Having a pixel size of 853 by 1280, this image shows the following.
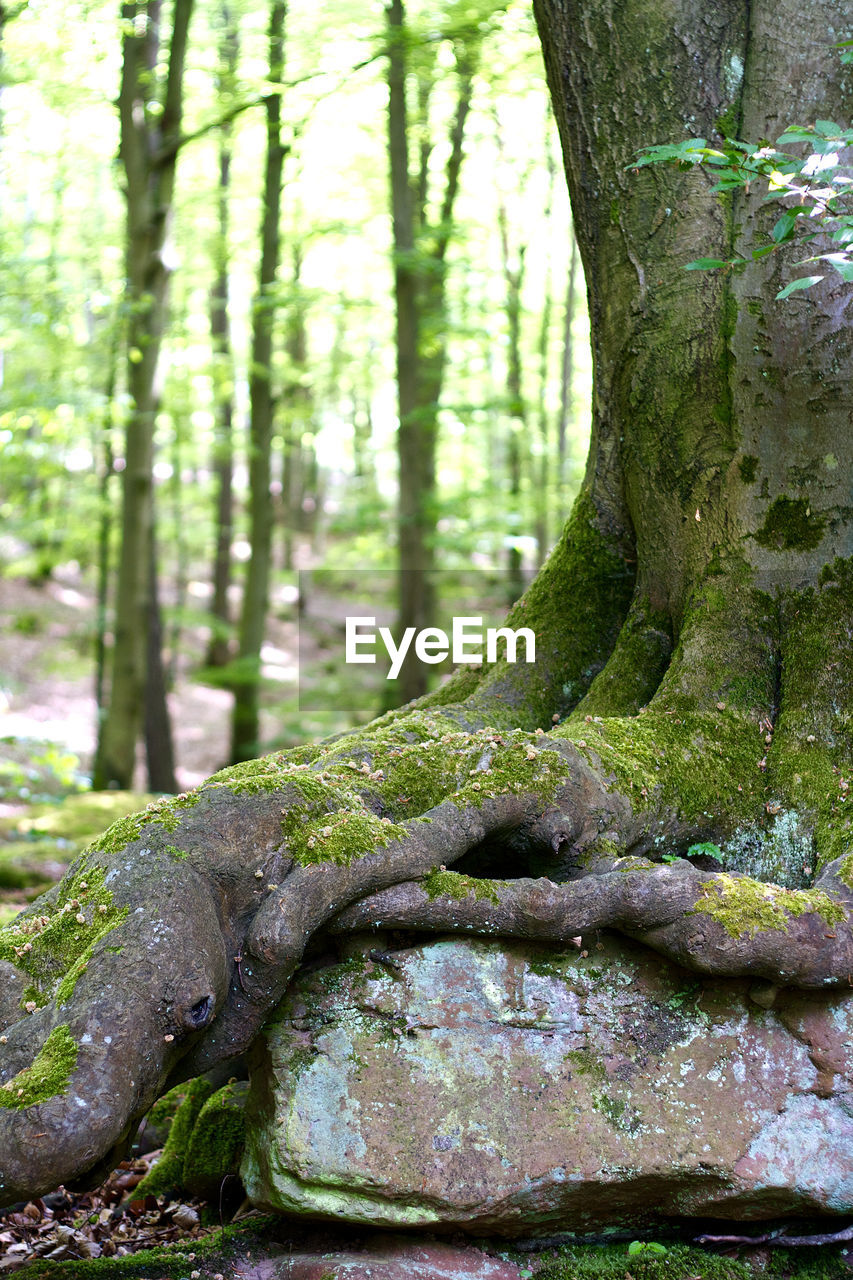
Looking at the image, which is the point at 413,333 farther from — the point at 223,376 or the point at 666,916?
the point at 666,916

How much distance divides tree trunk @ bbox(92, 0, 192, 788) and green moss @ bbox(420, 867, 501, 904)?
26.0 feet

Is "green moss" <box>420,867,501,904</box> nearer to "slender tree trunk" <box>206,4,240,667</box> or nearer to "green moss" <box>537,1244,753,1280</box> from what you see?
"green moss" <box>537,1244,753,1280</box>

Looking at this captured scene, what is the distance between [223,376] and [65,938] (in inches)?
491

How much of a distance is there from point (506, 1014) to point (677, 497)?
229 centimetres

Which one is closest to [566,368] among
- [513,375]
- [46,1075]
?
[513,375]

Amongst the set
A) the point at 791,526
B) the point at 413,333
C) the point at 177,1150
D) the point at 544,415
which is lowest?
the point at 177,1150

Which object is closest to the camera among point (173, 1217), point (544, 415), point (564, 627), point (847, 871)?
point (847, 871)

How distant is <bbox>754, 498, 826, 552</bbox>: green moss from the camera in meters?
4.00

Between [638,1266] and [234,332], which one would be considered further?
[234,332]

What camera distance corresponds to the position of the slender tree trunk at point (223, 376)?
44.2 ft

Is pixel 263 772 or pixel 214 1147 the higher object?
pixel 263 772

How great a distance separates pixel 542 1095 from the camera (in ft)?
10.1

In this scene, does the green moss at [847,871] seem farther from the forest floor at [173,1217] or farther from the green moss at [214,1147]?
the green moss at [214,1147]

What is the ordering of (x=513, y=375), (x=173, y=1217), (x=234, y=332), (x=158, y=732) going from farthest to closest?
(x=234, y=332) < (x=513, y=375) < (x=158, y=732) < (x=173, y=1217)
